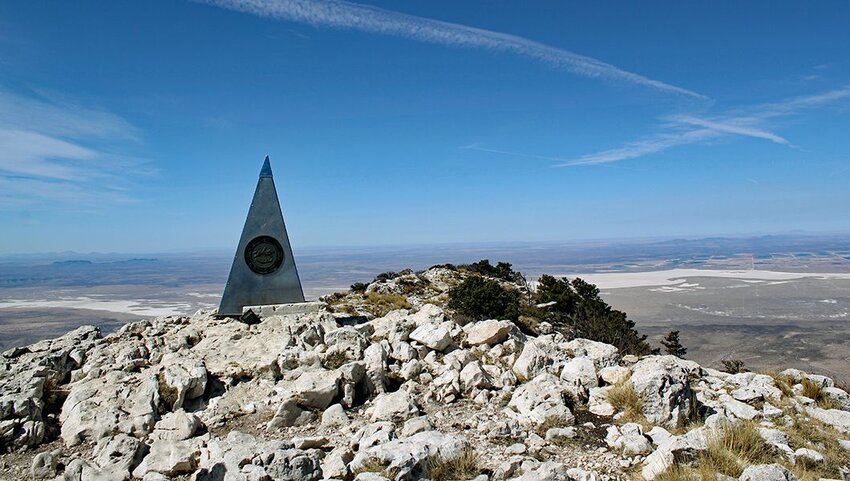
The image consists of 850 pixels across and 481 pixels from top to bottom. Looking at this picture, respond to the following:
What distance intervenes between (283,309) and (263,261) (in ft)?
5.05

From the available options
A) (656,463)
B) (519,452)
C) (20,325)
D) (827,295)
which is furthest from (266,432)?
(827,295)

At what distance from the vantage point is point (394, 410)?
8.34m

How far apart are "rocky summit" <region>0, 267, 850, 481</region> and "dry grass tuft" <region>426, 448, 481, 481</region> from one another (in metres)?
0.02

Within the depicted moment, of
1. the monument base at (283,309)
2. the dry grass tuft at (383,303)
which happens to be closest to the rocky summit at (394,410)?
the monument base at (283,309)

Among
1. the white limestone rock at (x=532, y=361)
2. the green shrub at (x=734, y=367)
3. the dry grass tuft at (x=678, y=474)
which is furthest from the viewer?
the green shrub at (x=734, y=367)

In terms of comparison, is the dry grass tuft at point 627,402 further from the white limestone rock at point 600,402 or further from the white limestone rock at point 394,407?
the white limestone rock at point 394,407

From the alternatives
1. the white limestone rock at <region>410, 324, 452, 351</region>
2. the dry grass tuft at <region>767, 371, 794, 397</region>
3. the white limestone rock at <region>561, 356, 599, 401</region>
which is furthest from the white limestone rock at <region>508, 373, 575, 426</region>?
the dry grass tuft at <region>767, 371, 794, 397</region>

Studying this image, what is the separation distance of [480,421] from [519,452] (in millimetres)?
1330

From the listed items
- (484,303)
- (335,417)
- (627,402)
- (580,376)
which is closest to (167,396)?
(335,417)

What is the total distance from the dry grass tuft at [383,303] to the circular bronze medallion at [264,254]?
5.46 meters

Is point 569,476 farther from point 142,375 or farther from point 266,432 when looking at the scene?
point 142,375

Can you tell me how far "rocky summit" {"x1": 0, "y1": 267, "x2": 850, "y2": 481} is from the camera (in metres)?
6.20

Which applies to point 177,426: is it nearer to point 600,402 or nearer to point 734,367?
point 600,402

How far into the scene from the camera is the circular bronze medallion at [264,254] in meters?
14.3
